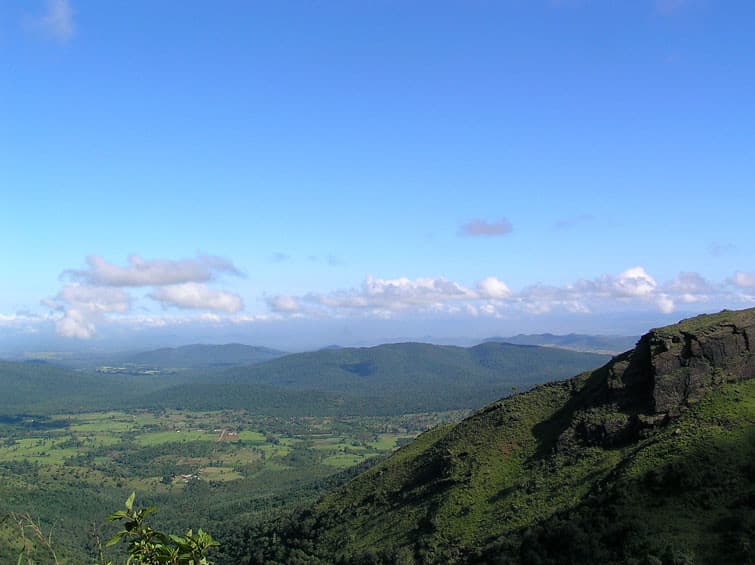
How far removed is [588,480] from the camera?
66125 millimetres

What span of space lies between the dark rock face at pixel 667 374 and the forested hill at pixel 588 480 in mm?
154

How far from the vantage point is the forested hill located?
51.2 metres

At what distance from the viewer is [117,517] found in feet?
36.5

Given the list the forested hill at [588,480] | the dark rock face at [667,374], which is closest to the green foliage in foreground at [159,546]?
the forested hill at [588,480]

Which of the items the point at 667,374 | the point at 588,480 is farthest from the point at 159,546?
the point at 667,374

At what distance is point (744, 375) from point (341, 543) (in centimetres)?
5448

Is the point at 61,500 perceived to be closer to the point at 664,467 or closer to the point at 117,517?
the point at 664,467

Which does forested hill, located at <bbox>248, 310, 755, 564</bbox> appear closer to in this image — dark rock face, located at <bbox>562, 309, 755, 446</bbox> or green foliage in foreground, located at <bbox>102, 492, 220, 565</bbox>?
dark rock face, located at <bbox>562, 309, 755, 446</bbox>

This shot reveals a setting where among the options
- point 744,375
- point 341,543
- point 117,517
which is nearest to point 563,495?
point 744,375

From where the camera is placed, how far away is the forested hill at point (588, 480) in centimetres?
5125

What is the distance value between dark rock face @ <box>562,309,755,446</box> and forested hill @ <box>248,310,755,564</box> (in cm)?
15

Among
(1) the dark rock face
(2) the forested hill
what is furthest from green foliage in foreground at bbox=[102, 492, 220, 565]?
(1) the dark rock face

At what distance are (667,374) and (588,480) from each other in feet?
51.0

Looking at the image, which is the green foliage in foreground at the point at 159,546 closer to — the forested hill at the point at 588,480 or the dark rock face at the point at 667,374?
the forested hill at the point at 588,480
